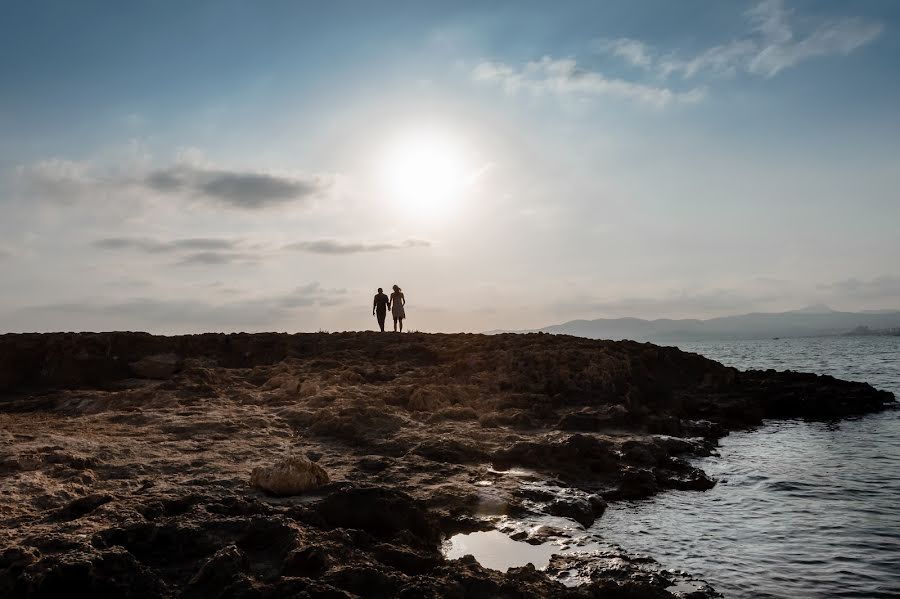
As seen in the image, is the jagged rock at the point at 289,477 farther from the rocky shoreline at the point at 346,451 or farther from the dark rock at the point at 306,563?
the dark rock at the point at 306,563

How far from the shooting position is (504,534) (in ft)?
24.7

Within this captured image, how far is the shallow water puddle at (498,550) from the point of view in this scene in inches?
262

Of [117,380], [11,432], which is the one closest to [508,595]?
[11,432]

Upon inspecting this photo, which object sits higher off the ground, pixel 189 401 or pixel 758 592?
pixel 189 401

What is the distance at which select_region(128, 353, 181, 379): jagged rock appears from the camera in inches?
710

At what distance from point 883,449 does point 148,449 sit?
49.4ft

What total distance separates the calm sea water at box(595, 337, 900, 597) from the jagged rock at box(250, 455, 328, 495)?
3.75m

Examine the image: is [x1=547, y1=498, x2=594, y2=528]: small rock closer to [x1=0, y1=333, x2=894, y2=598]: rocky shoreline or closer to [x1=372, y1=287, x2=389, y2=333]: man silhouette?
[x1=0, y1=333, x2=894, y2=598]: rocky shoreline

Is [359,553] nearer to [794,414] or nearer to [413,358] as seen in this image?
[413,358]

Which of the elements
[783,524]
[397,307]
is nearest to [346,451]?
[783,524]

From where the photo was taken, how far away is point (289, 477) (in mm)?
7719

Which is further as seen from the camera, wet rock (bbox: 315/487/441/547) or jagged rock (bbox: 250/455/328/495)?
jagged rock (bbox: 250/455/328/495)

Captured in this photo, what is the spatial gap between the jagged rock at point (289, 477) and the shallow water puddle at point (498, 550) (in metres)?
1.95

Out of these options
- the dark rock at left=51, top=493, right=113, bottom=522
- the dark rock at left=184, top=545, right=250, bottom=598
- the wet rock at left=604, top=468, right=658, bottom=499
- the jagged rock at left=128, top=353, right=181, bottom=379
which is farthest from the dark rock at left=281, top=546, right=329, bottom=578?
the jagged rock at left=128, top=353, right=181, bottom=379
